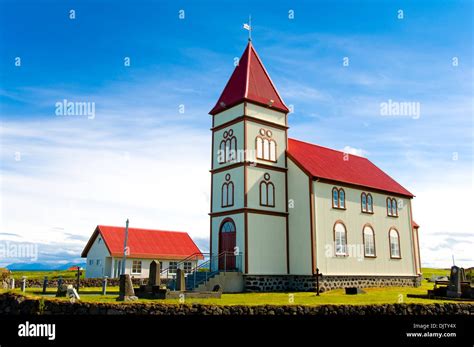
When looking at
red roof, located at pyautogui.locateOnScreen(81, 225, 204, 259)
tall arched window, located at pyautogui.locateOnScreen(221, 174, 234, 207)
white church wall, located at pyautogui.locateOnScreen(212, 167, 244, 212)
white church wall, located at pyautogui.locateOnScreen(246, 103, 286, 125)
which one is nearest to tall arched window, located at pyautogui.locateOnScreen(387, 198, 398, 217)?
white church wall, located at pyautogui.locateOnScreen(246, 103, 286, 125)

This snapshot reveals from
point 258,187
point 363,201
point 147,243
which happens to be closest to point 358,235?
point 363,201

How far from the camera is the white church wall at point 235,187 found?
29562 mm

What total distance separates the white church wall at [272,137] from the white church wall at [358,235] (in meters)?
3.33

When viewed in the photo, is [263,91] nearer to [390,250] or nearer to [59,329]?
[390,250]

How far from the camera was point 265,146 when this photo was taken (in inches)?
1226

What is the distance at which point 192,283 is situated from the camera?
91.7ft

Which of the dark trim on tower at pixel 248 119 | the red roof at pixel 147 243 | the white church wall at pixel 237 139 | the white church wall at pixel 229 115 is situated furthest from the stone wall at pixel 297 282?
the red roof at pixel 147 243

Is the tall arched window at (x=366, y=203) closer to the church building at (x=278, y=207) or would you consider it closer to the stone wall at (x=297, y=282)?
the church building at (x=278, y=207)

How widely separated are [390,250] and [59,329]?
26.9 m

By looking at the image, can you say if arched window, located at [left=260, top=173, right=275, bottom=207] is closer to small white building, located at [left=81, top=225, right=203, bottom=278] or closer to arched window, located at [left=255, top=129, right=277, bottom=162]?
arched window, located at [left=255, top=129, right=277, bottom=162]

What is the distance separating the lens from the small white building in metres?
44.5

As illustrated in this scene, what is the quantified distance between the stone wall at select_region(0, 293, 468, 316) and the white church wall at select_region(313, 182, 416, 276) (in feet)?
34.6

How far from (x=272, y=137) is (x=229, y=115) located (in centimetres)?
352

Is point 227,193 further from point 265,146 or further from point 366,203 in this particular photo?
point 366,203
